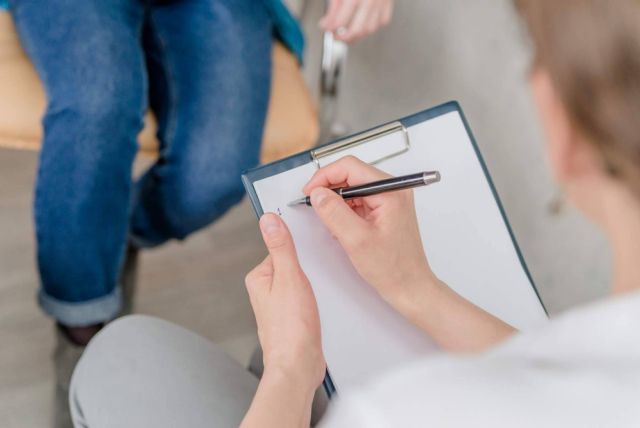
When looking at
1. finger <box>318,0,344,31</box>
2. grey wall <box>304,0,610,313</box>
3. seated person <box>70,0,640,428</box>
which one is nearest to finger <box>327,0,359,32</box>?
finger <box>318,0,344,31</box>

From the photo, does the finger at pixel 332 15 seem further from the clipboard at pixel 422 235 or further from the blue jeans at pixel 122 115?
the clipboard at pixel 422 235

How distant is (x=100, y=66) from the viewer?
78cm

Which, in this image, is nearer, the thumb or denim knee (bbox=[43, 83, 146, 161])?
the thumb

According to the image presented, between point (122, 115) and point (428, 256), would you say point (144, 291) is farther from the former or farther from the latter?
point (428, 256)

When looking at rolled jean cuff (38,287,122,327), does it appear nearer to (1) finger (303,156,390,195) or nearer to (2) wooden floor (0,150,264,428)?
(2) wooden floor (0,150,264,428)

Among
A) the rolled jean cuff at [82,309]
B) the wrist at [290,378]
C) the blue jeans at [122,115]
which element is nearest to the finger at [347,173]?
the wrist at [290,378]

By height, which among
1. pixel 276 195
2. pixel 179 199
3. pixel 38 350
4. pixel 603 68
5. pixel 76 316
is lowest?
pixel 38 350

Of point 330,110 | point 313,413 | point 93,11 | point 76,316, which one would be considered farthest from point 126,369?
point 330,110

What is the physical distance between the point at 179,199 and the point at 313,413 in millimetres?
331

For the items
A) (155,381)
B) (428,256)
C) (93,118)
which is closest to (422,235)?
(428,256)

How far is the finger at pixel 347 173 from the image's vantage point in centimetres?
59

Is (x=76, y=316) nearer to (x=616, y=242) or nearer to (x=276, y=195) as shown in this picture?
(x=276, y=195)

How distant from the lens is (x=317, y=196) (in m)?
0.57

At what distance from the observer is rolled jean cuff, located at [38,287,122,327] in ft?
2.87
